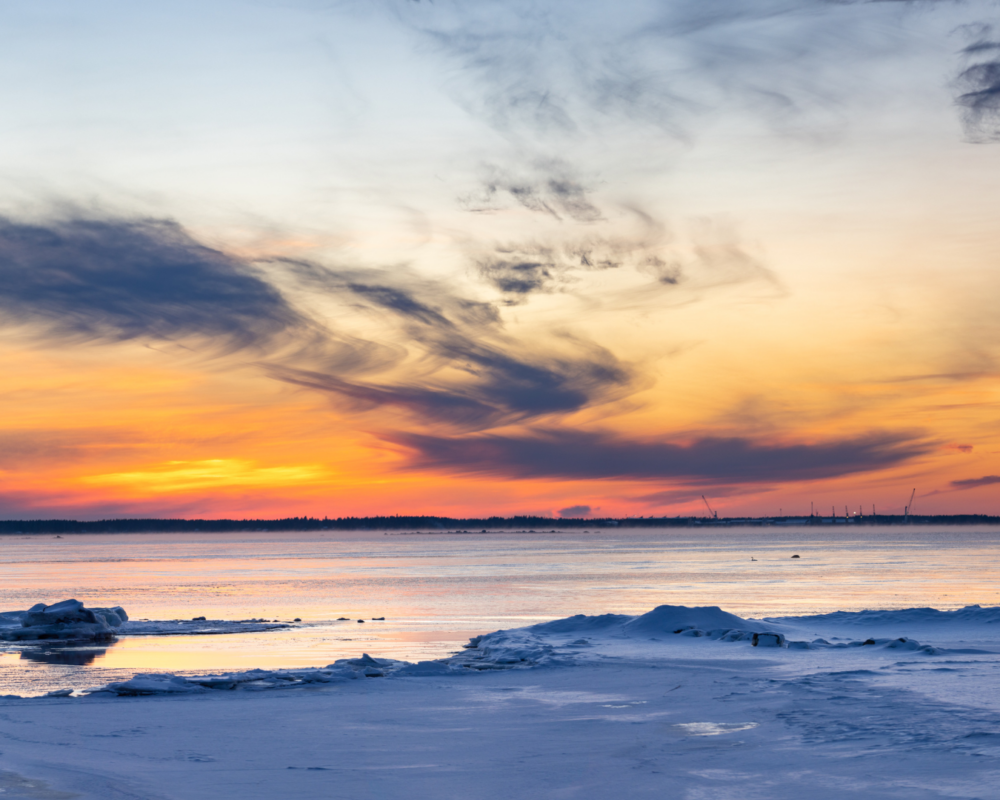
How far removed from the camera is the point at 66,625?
3662cm

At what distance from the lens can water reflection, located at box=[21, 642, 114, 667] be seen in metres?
28.8

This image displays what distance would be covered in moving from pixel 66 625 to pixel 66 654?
6086mm

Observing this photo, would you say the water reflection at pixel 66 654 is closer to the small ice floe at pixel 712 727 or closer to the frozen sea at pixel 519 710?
the frozen sea at pixel 519 710

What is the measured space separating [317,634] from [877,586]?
44.1 m

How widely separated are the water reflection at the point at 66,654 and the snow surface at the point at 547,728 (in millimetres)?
9161

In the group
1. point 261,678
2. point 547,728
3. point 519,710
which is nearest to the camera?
point 547,728

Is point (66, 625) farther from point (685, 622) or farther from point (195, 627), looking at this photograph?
point (685, 622)

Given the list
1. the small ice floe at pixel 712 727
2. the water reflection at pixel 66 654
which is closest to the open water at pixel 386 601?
the water reflection at pixel 66 654

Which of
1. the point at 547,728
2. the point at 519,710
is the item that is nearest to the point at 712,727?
the point at 547,728

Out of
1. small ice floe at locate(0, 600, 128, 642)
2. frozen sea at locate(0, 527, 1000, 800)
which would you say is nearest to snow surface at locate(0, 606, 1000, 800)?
frozen sea at locate(0, 527, 1000, 800)

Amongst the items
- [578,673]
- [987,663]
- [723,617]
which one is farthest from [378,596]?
[987,663]

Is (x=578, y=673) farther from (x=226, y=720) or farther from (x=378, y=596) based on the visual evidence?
(x=378, y=596)

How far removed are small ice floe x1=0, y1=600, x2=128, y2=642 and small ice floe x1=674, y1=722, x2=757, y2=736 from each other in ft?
88.3

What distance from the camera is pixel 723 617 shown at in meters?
32.2
